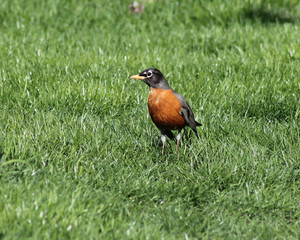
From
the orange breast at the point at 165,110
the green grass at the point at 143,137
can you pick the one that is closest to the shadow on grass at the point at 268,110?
the green grass at the point at 143,137

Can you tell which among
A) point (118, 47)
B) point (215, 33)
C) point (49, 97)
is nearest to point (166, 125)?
point (49, 97)

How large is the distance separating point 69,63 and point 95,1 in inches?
170

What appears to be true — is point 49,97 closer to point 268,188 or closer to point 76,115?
point 76,115

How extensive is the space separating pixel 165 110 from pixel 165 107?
0.03m

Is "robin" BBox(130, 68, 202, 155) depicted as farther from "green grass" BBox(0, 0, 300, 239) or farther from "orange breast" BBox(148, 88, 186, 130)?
"green grass" BBox(0, 0, 300, 239)

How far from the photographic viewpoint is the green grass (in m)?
3.26

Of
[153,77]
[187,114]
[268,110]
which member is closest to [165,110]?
[187,114]

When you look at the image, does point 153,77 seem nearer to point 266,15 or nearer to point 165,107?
point 165,107

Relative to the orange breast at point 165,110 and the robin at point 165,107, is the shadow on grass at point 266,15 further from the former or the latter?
the orange breast at point 165,110

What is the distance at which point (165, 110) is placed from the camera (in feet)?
14.4

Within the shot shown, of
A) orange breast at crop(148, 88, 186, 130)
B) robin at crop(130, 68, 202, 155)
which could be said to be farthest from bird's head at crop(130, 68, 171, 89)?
orange breast at crop(148, 88, 186, 130)

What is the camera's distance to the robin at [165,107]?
4398mm

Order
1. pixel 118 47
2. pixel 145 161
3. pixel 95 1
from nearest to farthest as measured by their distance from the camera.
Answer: pixel 145 161
pixel 118 47
pixel 95 1

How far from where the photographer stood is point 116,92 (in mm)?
5520
